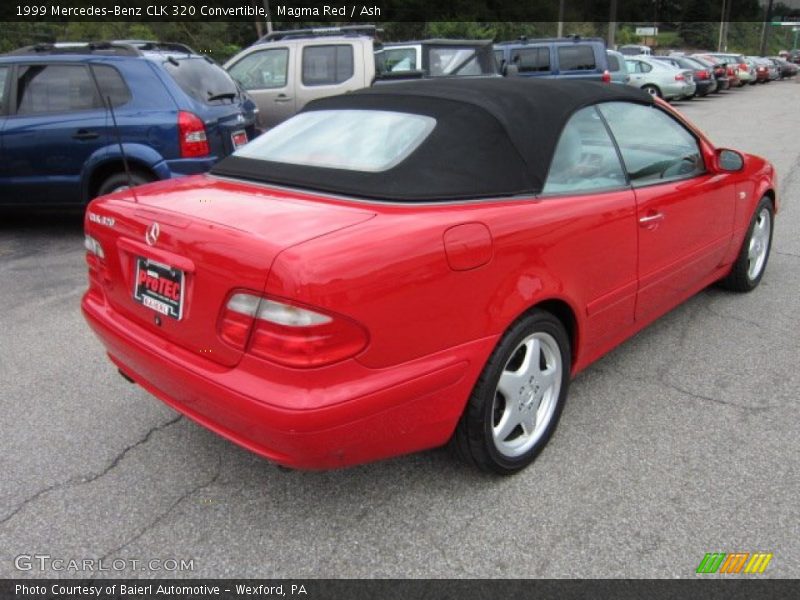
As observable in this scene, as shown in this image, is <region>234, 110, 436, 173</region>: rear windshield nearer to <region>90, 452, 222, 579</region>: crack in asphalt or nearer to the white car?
<region>90, 452, 222, 579</region>: crack in asphalt

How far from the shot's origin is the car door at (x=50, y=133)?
5.90 metres

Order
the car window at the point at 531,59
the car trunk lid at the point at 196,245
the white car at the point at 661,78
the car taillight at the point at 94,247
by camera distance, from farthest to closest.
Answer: the white car at the point at 661,78, the car window at the point at 531,59, the car taillight at the point at 94,247, the car trunk lid at the point at 196,245

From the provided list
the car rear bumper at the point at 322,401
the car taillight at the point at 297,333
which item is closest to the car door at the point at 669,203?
the car rear bumper at the point at 322,401

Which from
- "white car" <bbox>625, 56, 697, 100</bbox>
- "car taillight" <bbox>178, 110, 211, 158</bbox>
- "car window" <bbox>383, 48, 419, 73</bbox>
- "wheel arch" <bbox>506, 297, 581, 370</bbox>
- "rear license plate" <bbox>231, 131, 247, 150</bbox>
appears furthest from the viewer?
"white car" <bbox>625, 56, 697, 100</bbox>

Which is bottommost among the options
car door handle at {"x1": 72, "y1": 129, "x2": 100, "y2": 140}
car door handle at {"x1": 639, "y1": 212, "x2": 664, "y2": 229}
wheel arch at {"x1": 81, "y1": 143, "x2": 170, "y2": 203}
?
wheel arch at {"x1": 81, "y1": 143, "x2": 170, "y2": 203}

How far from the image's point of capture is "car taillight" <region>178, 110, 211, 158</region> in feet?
18.9

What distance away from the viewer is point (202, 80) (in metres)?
6.31

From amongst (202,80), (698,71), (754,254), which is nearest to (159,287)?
(754,254)

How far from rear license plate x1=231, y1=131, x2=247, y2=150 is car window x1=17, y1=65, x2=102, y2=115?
1172 mm

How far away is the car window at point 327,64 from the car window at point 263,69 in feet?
1.09

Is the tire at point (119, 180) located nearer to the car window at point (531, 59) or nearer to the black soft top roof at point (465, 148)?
the black soft top roof at point (465, 148)

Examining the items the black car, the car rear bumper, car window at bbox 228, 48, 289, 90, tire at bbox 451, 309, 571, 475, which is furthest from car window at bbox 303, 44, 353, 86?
the black car

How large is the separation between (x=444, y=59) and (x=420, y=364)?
30.0ft

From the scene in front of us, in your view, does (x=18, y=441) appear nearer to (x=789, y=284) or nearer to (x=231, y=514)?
(x=231, y=514)
